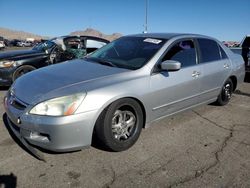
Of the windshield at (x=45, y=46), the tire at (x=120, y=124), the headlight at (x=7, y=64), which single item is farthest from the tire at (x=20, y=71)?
the tire at (x=120, y=124)

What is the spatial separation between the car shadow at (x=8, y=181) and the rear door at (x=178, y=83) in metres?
1.99

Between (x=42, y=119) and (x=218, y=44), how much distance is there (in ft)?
13.3

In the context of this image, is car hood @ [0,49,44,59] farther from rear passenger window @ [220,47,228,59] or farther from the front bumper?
rear passenger window @ [220,47,228,59]

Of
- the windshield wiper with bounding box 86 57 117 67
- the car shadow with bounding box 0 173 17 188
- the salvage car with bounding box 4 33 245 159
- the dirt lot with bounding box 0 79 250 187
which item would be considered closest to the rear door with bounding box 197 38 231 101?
the salvage car with bounding box 4 33 245 159

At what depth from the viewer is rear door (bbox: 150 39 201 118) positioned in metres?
3.97

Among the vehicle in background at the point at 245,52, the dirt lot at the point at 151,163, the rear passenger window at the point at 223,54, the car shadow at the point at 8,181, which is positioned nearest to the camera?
the car shadow at the point at 8,181

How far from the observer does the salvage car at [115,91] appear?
3098 millimetres

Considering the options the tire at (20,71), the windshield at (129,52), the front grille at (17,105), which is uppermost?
the windshield at (129,52)

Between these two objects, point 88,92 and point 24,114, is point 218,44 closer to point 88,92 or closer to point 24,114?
point 88,92

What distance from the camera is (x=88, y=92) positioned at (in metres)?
3.21

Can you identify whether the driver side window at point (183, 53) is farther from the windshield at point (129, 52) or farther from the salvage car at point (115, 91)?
the windshield at point (129, 52)

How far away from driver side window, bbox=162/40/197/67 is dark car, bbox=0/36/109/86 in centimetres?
436

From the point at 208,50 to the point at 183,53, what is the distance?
881 mm

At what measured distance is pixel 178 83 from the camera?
4.26 meters
